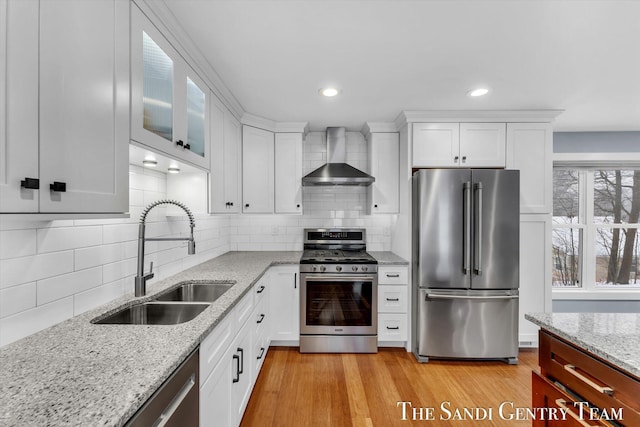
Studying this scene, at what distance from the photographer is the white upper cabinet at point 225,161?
A: 2217 millimetres

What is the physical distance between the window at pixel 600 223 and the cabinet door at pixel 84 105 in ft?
14.6

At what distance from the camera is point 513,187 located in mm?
2604

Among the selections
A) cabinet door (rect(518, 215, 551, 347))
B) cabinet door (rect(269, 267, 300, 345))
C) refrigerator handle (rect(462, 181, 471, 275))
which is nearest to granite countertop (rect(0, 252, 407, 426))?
cabinet door (rect(269, 267, 300, 345))

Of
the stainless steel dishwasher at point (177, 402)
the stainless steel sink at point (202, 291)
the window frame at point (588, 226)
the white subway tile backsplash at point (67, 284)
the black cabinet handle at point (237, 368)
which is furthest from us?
the window frame at point (588, 226)

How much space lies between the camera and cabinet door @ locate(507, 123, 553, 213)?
114 inches

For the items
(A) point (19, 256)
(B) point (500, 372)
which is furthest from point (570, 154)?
(A) point (19, 256)

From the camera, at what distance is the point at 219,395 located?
1.41 meters

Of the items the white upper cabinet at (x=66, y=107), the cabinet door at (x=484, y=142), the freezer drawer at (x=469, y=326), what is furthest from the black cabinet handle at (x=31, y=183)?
the cabinet door at (x=484, y=142)

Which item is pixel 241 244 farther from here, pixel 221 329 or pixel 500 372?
pixel 500 372

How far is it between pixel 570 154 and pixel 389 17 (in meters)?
3.37

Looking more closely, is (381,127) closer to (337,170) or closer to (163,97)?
(337,170)

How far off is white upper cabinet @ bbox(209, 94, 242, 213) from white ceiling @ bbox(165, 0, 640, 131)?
0.89 feet

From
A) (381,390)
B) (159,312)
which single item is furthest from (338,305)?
(159,312)

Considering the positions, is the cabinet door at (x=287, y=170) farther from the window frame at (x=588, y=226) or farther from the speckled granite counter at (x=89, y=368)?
the window frame at (x=588, y=226)
